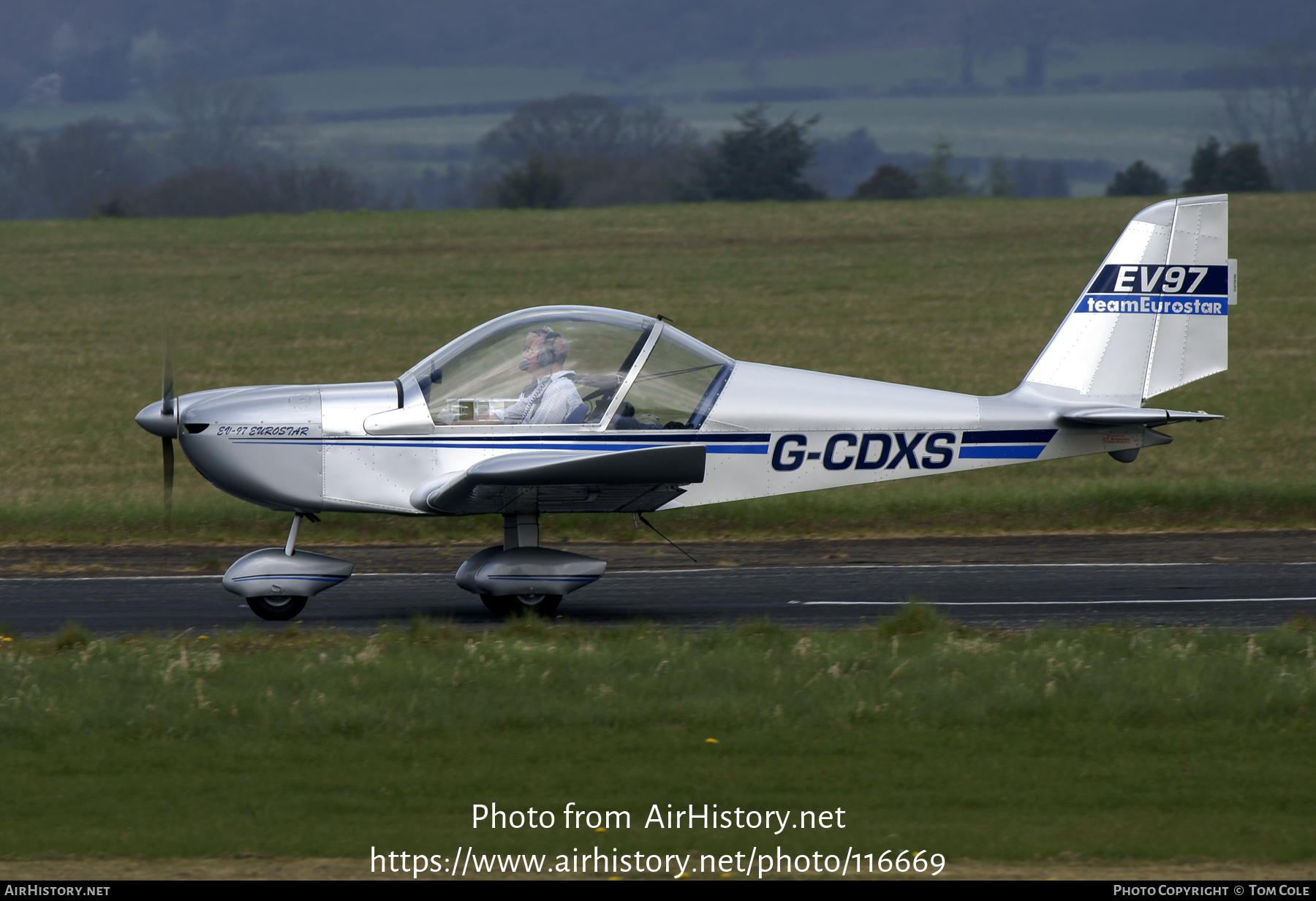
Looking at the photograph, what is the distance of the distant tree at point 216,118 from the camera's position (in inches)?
4097

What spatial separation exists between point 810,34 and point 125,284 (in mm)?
164130

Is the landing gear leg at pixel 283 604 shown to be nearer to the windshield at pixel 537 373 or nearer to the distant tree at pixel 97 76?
the windshield at pixel 537 373

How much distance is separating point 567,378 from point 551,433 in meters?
0.38

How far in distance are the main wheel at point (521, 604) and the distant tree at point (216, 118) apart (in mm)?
95493

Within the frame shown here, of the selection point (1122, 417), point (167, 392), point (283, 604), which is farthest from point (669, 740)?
point (167, 392)

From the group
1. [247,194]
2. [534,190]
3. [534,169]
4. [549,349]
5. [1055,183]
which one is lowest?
Answer: [549,349]

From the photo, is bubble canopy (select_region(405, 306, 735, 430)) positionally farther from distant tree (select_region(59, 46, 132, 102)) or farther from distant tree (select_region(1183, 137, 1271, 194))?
distant tree (select_region(59, 46, 132, 102))

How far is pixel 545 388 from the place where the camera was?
8945 millimetres

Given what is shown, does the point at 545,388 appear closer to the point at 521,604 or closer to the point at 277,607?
the point at 521,604

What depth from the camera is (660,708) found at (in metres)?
6.78

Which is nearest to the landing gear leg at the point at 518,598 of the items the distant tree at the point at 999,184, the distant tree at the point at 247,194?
the distant tree at the point at 247,194

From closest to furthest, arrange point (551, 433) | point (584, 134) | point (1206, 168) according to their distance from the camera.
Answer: point (551, 433) → point (1206, 168) → point (584, 134)
